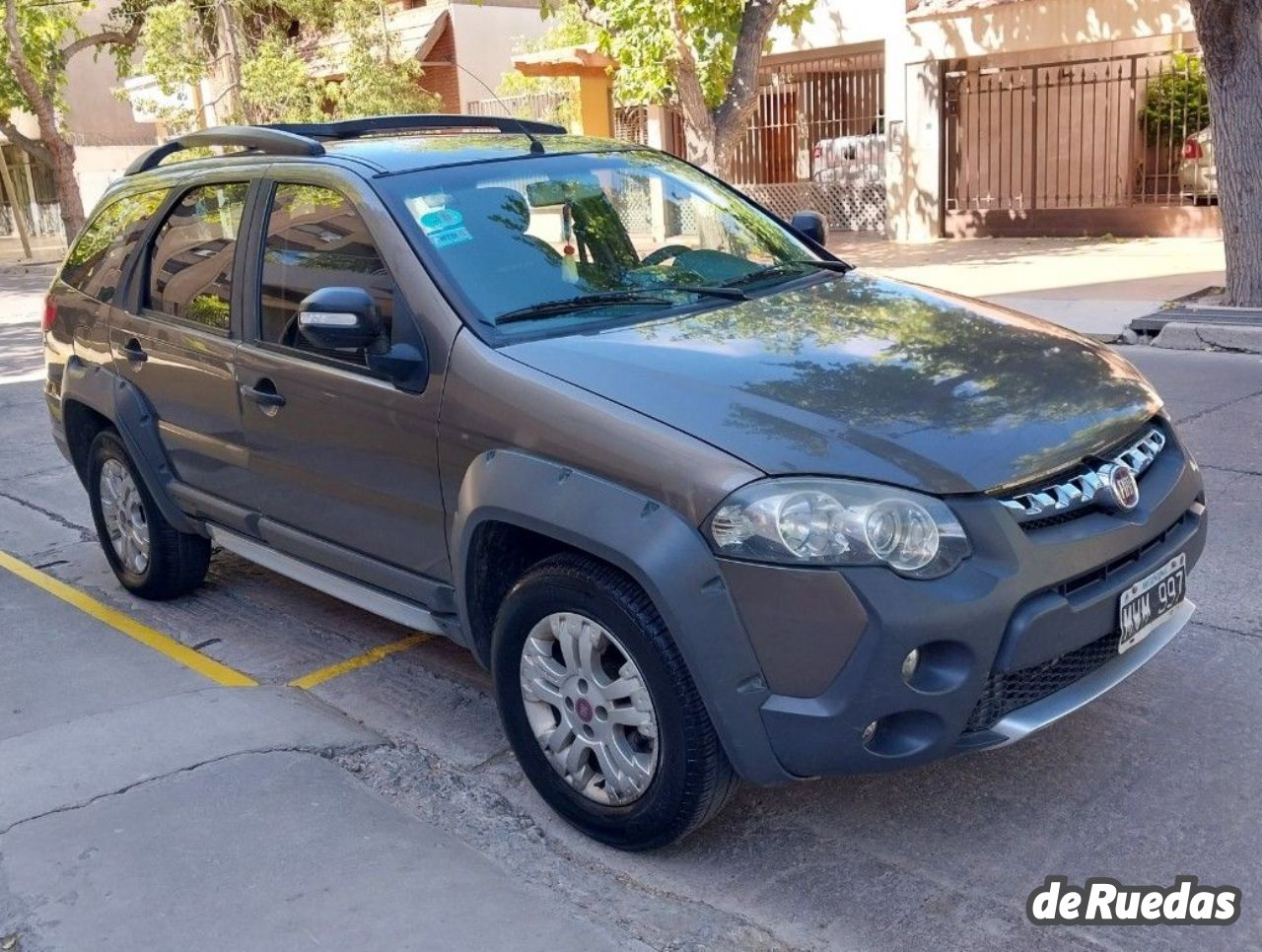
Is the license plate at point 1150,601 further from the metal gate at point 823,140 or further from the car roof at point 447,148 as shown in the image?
the metal gate at point 823,140

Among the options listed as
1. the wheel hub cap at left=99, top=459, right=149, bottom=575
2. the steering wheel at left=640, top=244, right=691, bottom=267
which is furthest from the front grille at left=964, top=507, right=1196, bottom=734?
the wheel hub cap at left=99, top=459, right=149, bottom=575

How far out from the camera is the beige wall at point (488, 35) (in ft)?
82.7

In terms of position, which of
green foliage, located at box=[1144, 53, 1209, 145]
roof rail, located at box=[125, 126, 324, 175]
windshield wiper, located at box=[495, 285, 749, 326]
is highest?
green foliage, located at box=[1144, 53, 1209, 145]

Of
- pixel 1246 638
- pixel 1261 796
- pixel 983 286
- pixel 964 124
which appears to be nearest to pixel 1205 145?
pixel 964 124

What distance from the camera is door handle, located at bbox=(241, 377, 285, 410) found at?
4363 millimetres

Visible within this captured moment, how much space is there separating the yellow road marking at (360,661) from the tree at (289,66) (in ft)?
61.2

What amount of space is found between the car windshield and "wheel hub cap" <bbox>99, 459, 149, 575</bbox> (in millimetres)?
2246

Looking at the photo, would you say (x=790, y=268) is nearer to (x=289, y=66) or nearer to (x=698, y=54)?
(x=698, y=54)

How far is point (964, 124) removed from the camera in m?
18.6

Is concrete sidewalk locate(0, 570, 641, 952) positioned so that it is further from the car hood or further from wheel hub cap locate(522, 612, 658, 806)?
the car hood

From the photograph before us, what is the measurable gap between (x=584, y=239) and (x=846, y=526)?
1.75 meters

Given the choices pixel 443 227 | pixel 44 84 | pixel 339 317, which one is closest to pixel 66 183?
pixel 44 84

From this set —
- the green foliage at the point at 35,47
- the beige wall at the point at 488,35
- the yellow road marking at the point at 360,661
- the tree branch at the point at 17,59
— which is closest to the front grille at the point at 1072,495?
the yellow road marking at the point at 360,661

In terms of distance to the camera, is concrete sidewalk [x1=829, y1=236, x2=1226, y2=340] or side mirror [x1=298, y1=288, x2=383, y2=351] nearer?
side mirror [x1=298, y1=288, x2=383, y2=351]
